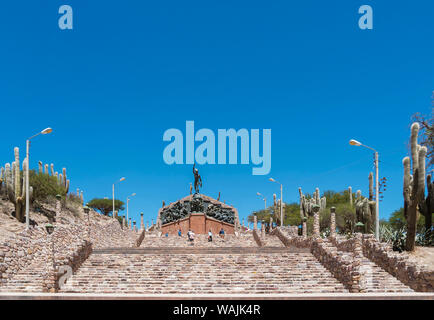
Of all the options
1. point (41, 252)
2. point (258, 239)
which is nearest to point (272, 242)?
point (258, 239)

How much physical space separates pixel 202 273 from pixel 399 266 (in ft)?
24.9

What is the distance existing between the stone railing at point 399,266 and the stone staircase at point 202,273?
93.3 inches

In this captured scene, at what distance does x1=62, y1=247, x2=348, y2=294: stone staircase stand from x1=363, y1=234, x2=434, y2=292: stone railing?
2371 mm

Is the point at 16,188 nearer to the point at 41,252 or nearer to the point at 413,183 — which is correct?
the point at 41,252

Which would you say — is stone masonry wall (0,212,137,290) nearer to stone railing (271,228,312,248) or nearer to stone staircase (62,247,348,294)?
stone staircase (62,247,348,294)

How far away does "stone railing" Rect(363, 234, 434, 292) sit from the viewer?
544 inches

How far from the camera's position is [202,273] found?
17.1 m

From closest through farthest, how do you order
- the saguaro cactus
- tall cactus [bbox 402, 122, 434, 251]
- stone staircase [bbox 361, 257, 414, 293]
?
1. stone staircase [bbox 361, 257, 414, 293]
2. tall cactus [bbox 402, 122, 434, 251]
3. the saguaro cactus

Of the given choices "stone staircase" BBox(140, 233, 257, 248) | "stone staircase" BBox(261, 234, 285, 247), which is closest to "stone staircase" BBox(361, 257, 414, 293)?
"stone staircase" BBox(261, 234, 285, 247)

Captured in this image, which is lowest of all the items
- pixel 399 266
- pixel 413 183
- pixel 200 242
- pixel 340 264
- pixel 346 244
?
pixel 200 242

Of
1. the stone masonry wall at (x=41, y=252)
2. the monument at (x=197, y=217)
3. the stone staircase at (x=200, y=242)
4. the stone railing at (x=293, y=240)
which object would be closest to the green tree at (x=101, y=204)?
the monument at (x=197, y=217)

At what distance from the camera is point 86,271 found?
17469 millimetres
